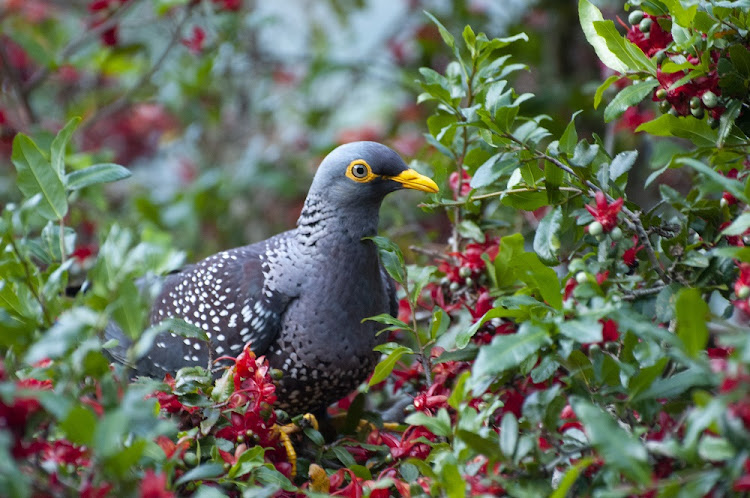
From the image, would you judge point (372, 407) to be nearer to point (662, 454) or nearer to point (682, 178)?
point (662, 454)

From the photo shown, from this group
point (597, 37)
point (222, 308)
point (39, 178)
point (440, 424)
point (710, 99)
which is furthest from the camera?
point (222, 308)

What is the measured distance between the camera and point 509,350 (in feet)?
4.58

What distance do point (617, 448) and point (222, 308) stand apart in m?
1.55

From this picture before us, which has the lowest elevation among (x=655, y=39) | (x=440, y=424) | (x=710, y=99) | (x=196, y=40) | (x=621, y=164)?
(x=440, y=424)

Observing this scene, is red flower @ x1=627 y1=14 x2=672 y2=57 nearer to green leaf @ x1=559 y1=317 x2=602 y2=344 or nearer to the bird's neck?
green leaf @ x1=559 y1=317 x2=602 y2=344

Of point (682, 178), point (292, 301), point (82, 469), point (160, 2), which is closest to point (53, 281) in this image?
point (82, 469)

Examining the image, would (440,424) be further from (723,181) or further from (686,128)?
(686,128)

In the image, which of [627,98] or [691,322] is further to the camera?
[627,98]

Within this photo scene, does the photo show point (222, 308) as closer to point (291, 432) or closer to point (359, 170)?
point (291, 432)

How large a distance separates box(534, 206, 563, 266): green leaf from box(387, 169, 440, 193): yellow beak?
0.56 metres

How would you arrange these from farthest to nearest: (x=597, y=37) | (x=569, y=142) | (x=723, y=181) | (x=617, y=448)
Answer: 1. (x=597, y=37)
2. (x=569, y=142)
3. (x=723, y=181)
4. (x=617, y=448)

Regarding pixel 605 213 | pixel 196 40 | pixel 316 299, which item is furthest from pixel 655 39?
pixel 196 40

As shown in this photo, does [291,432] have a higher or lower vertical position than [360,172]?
lower

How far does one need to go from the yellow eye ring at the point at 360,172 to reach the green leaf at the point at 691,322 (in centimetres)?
132
